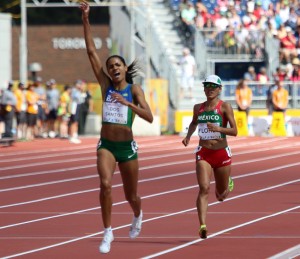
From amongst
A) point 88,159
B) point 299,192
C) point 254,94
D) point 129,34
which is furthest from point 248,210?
point 129,34

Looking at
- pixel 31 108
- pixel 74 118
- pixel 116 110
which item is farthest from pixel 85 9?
pixel 31 108

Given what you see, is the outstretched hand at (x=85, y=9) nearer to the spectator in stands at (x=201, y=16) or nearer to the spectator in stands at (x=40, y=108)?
the spectator in stands at (x=40, y=108)

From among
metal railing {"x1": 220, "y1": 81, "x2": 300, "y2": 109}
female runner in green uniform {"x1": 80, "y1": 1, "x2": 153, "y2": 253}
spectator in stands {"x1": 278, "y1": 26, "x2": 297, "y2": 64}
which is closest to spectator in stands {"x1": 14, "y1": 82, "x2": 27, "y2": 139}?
metal railing {"x1": 220, "y1": 81, "x2": 300, "y2": 109}

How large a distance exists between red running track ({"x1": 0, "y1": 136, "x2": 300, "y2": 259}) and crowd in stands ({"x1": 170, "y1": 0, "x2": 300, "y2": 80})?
12510mm

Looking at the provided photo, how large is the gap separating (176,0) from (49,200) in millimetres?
27790

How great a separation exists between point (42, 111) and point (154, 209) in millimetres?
22393

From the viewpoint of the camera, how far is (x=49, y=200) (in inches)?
734

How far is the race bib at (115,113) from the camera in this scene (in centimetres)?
1222

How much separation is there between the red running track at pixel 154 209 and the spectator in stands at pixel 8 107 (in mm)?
4015

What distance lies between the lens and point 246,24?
145ft

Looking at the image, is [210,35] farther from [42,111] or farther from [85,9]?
[85,9]

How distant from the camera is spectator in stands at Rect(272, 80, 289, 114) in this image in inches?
1508

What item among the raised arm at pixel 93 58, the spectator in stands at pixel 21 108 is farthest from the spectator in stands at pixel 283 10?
the raised arm at pixel 93 58

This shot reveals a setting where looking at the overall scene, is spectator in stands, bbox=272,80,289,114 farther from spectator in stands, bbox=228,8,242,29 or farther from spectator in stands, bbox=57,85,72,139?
spectator in stands, bbox=57,85,72,139
